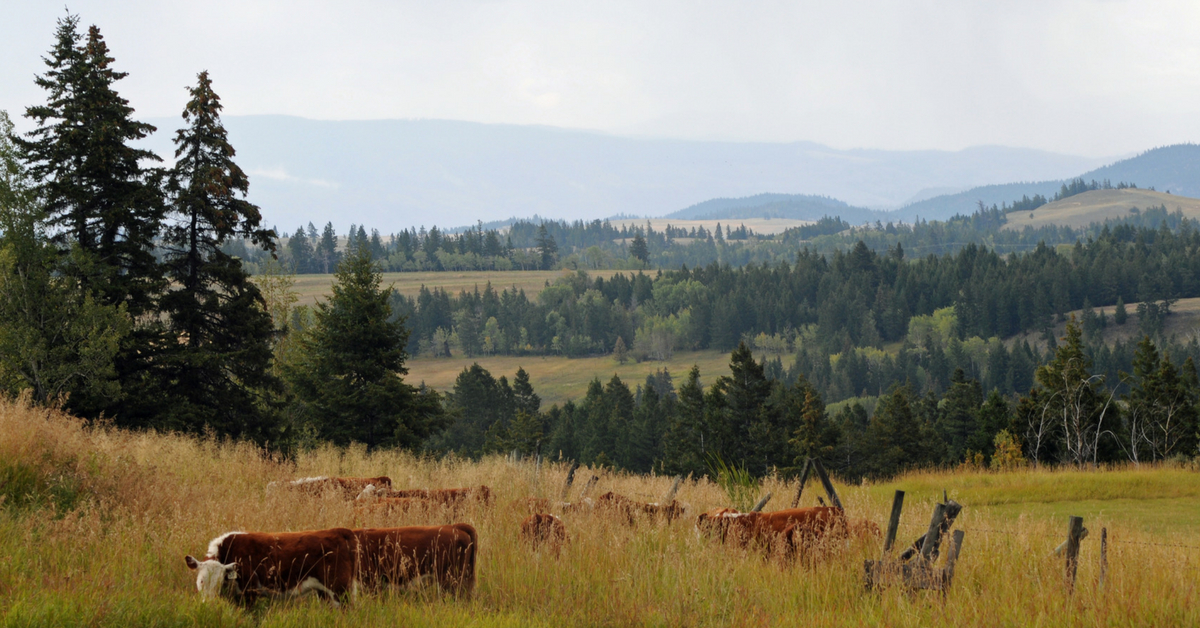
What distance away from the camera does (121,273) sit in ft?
90.3

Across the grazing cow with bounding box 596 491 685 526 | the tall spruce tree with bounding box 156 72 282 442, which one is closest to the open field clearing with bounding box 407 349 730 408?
the tall spruce tree with bounding box 156 72 282 442

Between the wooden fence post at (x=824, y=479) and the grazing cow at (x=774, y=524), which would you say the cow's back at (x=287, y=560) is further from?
the wooden fence post at (x=824, y=479)

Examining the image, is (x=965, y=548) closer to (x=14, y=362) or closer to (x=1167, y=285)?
(x=14, y=362)

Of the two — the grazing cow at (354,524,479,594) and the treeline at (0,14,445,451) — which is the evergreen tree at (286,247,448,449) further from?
the grazing cow at (354,524,479,594)

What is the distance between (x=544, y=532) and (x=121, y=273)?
2453cm

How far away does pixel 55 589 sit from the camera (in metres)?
6.43

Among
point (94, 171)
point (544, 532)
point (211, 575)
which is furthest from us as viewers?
point (94, 171)

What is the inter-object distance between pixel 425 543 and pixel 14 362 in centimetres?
2104

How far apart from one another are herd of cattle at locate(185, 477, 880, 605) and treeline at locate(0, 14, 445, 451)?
16.7 meters

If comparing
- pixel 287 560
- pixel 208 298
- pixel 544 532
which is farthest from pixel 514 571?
pixel 208 298

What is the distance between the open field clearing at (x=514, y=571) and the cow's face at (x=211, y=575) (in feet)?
0.36

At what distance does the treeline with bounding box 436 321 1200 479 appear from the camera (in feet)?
159

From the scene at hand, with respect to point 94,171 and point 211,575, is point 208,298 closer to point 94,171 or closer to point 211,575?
point 94,171

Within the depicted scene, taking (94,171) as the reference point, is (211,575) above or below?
below
